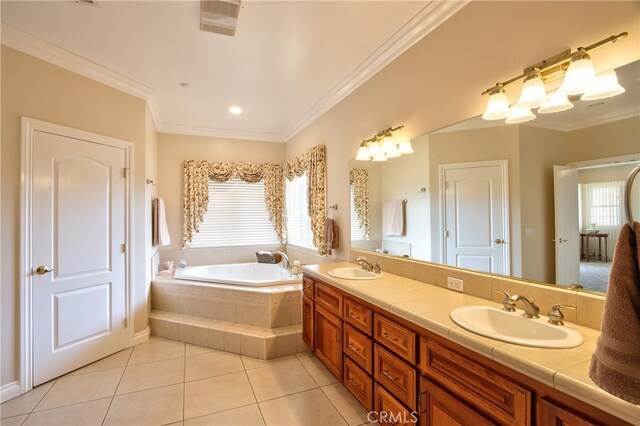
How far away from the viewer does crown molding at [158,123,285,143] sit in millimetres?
4418

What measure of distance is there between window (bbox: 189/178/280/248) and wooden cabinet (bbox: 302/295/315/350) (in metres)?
2.30

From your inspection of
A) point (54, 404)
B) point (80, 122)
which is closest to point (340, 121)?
point (80, 122)

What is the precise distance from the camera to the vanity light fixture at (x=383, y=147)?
2.35 meters

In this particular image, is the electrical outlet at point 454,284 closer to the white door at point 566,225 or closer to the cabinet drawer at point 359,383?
the white door at point 566,225

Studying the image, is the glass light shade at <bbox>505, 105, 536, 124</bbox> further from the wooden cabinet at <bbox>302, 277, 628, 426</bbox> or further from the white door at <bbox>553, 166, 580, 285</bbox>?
the wooden cabinet at <bbox>302, 277, 628, 426</bbox>

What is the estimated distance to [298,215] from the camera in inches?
179

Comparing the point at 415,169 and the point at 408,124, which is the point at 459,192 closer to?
the point at 415,169

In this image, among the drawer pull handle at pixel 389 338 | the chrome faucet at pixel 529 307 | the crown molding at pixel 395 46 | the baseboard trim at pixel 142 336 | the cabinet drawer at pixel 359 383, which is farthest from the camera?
the baseboard trim at pixel 142 336

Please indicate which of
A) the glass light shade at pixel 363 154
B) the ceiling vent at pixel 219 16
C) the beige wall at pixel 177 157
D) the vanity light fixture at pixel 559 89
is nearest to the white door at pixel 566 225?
the vanity light fixture at pixel 559 89

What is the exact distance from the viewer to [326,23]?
2.15 meters

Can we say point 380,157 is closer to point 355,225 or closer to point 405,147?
point 405,147

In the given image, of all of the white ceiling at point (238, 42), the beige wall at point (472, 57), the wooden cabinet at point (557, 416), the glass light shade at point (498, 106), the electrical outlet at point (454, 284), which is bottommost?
the wooden cabinet at point (557, 416)

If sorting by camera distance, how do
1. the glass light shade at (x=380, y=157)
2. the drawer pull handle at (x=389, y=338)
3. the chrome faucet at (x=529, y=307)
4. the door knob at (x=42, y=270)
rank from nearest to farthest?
the chrome faucet at (x=529, y=307) < the drawer pull handle at (x=389, y=338) < the door knob at (x=42, y=270) < the glass light shade at (x=380, y=157)

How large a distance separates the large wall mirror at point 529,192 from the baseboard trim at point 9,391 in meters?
3.10
